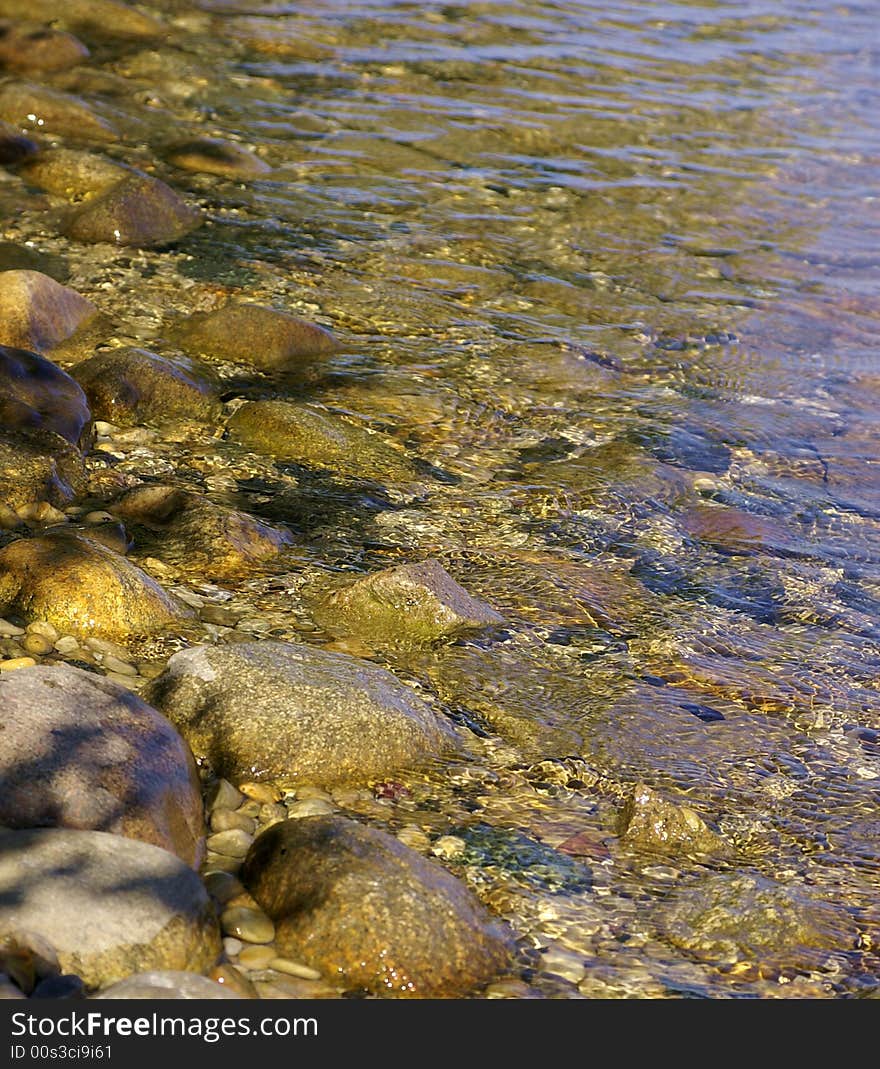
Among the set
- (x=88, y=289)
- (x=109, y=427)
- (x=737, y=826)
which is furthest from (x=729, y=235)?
(x=737, y=826)

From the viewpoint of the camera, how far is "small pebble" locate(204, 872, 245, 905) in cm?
329

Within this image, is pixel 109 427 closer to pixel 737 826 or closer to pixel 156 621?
pixel 156 621

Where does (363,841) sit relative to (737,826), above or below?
above

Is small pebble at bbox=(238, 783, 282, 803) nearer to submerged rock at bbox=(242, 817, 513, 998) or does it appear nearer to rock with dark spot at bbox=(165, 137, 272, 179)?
submerged rock at bbox=(242, 817, 513, 998)

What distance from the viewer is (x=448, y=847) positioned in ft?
12.0

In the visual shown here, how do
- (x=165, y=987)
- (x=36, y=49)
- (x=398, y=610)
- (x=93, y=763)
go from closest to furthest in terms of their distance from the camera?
(x=165, y=987), (x=93, y=763), (x=398, y=610), (x=36, y=49)

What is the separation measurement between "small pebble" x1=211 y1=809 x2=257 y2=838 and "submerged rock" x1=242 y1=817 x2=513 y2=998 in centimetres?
19

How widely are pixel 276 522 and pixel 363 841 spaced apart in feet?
6.87

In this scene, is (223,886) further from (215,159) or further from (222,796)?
(215,159)

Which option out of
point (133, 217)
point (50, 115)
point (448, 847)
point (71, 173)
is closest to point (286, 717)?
point (448, 847)

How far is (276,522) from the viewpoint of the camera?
5.22m

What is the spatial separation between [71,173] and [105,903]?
6.46 metres
